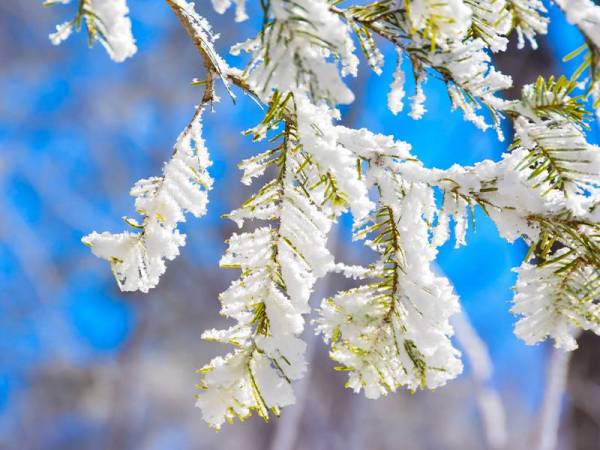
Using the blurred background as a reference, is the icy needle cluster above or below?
above

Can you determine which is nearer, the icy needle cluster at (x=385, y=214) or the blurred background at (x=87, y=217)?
the icy needle cluster at (x=385, y=214)

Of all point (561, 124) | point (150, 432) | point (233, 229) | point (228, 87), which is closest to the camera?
point (561, 124)

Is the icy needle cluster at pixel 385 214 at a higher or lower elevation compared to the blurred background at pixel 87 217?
higher

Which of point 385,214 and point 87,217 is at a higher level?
point 385,214

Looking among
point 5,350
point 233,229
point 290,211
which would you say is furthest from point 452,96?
point 5,350

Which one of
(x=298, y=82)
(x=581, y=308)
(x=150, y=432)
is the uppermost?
(x=298, y=82)

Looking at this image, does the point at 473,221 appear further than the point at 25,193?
No

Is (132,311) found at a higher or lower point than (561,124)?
lower

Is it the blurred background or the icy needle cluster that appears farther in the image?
the blurred background

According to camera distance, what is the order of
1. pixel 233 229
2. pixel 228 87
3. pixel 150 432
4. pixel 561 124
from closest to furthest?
pixel 561 124 → pixel 228 87 → pixel 233 229 → pixel 150 432

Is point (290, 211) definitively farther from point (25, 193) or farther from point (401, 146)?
point (25, 193)

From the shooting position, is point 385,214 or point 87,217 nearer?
Answer: point 385,214
